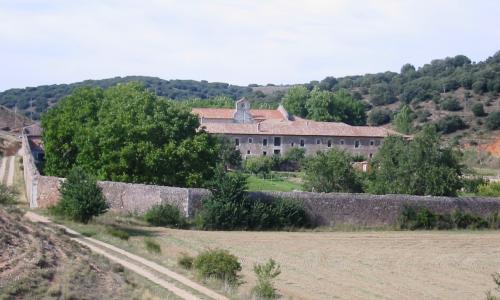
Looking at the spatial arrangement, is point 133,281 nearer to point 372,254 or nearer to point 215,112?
point 372,254

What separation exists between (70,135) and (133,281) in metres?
41.6

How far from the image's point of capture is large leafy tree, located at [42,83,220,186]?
52.0 m

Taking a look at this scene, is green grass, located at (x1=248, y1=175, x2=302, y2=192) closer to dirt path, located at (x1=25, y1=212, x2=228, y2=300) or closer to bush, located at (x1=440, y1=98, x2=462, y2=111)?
dirt path, located at (x1=25, y1=212, x2=228, y2=300)

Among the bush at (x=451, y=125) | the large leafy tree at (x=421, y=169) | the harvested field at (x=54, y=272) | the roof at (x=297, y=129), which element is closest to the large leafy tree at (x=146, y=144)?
the large leafy tree at (x=421, y=169)

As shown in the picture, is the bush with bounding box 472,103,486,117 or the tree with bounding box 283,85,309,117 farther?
the tree with bounding box 283,85,309,117

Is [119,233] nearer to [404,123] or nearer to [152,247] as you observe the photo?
[152,247]

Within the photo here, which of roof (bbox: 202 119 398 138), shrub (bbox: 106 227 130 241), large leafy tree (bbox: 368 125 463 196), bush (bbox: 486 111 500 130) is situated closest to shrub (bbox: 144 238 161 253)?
shrub (bbox: 106 227 130 241)

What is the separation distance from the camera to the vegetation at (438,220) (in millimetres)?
47250

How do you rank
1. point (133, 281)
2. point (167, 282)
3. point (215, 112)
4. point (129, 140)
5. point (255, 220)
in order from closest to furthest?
point (133, 281) → point (167, 282) → point (255, 220) → point (129, 140) → point (215, 112)

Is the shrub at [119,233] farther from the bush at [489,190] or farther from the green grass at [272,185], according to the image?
the green grass at [272,185]

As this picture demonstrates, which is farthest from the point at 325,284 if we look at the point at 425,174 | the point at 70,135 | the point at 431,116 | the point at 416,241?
the point at 431,116

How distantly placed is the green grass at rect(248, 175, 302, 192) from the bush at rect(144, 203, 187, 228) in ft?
86.9

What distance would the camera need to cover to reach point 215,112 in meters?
128

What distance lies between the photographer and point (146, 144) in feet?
171
